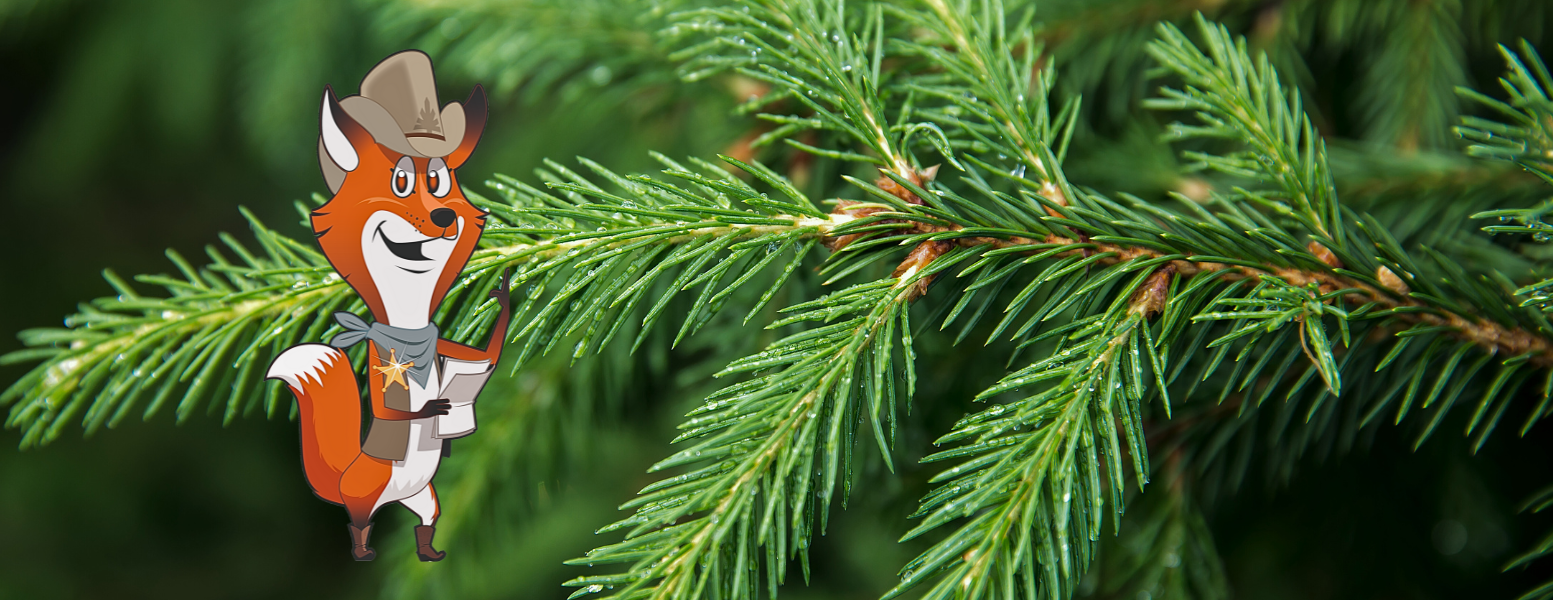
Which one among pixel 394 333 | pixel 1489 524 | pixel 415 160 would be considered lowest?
pixel 1489 524

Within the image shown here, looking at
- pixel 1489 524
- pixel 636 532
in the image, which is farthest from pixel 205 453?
pixel 1489 524

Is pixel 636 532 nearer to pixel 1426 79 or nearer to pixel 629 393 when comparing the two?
pixel 629 393

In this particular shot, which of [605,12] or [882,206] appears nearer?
[882,206]

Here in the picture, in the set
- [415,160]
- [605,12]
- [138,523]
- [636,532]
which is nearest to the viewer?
[636,532]

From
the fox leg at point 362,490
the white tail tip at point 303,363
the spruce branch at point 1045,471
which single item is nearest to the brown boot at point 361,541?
the fox leg at point 362,490

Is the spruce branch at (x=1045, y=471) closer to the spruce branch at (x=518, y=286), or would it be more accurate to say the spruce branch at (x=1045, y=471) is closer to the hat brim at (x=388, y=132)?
the spruce branch at (x=518, y=286)

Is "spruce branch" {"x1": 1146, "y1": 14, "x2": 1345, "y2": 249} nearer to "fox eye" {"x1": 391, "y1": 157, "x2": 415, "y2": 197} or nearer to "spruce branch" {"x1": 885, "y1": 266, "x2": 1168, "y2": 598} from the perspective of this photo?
"spruce branch" {"x1": 885, "y1": 266, "x2": 1168, "y2": 598}

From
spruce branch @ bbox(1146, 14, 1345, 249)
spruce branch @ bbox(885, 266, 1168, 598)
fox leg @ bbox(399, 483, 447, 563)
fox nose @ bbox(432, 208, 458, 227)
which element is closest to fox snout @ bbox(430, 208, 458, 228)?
fox nose @ bbox(432, 208, 458, 227)
